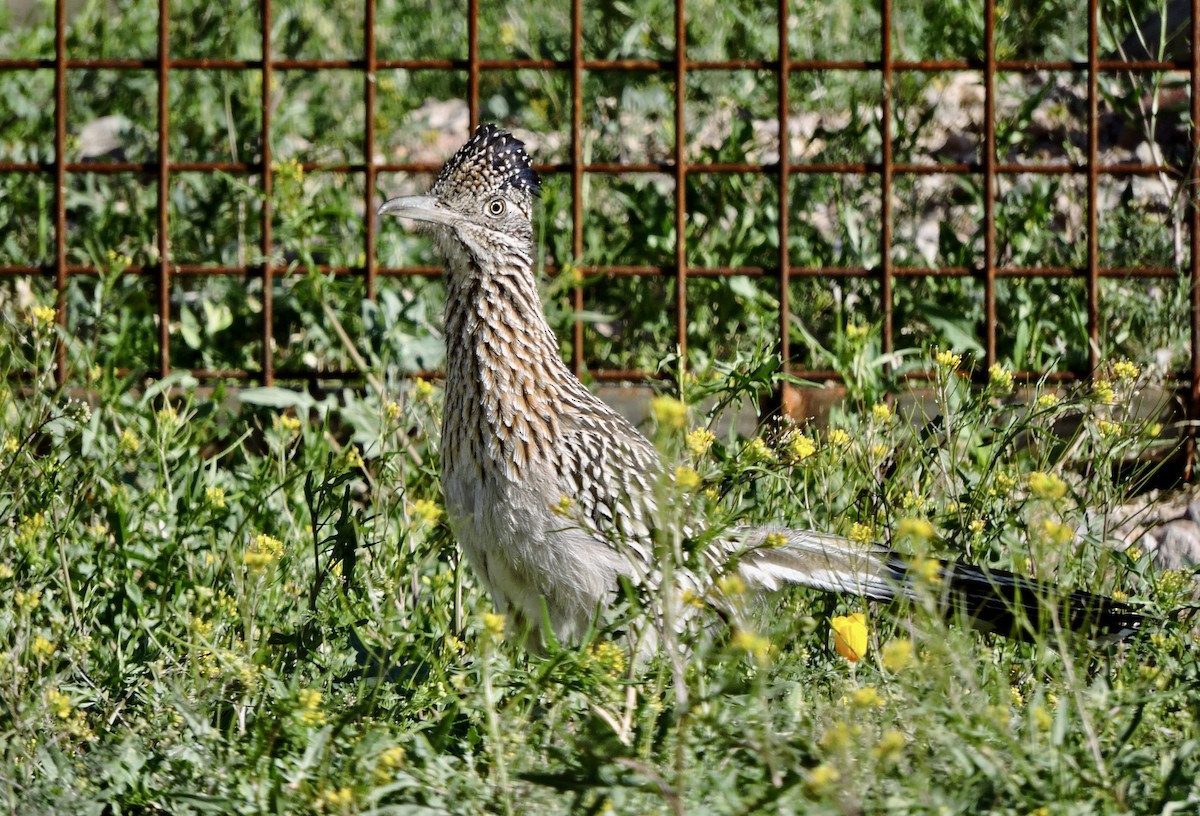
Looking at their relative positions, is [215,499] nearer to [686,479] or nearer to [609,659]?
[609,659]

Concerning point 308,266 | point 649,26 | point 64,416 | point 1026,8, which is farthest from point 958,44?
point 64,416

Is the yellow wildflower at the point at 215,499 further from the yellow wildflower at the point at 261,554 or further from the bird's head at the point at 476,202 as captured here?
the bird's head at the point at 476,202

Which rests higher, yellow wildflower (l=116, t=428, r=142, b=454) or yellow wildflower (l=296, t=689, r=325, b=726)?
yellow wildflower (l=116, t=428, r=142, b=454)

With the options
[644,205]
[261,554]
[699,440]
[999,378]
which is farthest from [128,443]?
[644,205]

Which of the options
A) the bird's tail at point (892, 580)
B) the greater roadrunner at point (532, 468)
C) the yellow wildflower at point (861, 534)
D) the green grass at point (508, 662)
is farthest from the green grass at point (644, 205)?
the yellow wildflower at point (861, 534)

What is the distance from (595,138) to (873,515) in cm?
297

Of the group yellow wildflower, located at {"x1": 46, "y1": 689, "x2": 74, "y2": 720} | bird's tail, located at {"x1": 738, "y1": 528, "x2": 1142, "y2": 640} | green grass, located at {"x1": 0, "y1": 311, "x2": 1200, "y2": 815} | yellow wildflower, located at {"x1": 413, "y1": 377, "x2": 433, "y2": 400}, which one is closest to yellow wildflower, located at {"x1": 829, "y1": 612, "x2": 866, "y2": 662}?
green grass, located at {"x1": 0, "y1": 311, "x2": 1200, "y2": 815}

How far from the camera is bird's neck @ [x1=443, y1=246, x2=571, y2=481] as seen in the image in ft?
13.3

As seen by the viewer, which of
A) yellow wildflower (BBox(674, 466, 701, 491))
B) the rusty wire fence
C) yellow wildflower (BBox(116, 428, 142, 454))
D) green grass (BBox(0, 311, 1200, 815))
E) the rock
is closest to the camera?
green grass (BBox(0, 311, 1200, 815))

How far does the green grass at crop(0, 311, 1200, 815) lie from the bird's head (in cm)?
52

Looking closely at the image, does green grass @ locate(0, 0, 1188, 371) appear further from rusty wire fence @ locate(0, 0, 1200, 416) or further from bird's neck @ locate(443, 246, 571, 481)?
bird's neck @ locate(443, 246, 571, 481)

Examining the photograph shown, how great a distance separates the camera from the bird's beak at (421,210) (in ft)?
13.9

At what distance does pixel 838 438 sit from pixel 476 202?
1.15m

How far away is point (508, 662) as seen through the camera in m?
3.50
